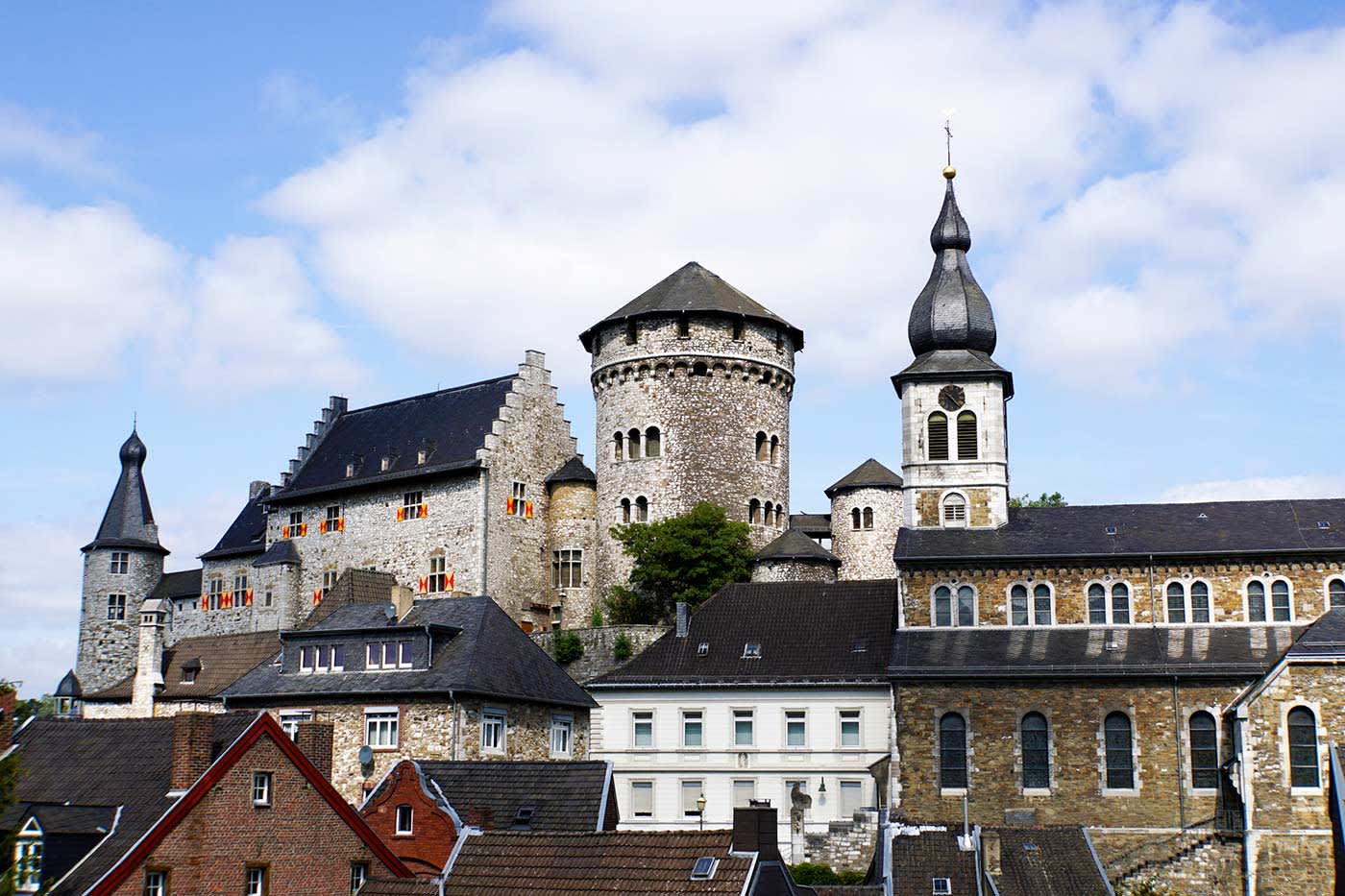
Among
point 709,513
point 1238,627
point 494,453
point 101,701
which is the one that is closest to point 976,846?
point 1238,627

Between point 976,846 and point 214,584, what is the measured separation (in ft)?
163

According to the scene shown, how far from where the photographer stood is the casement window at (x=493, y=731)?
1734 inches

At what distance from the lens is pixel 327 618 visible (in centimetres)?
4847

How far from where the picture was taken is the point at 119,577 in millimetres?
83500

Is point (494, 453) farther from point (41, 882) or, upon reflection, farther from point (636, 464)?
point (41, 882)

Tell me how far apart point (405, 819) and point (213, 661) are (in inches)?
1018

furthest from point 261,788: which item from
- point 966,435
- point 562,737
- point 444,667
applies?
point 966,435

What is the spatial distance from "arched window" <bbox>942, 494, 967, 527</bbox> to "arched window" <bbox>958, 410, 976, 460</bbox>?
4.45ft

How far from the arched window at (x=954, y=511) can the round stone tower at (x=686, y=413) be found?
15.0 meters

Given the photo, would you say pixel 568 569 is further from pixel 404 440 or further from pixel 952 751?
pixel 952 751

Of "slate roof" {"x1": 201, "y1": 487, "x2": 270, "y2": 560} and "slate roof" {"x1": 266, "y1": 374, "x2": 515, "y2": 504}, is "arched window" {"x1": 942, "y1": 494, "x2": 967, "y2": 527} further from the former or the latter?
"slate roof" {"x1": 201, "y1": 487, "x2": 270, "y2": 560}

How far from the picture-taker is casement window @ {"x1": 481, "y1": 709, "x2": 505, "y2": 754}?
1734 inches

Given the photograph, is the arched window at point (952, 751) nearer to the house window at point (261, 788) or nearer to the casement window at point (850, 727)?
the casement window at point (850, 727)

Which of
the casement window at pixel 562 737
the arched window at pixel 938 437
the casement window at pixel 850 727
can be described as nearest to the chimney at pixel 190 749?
the casement window at pixel 562 737
